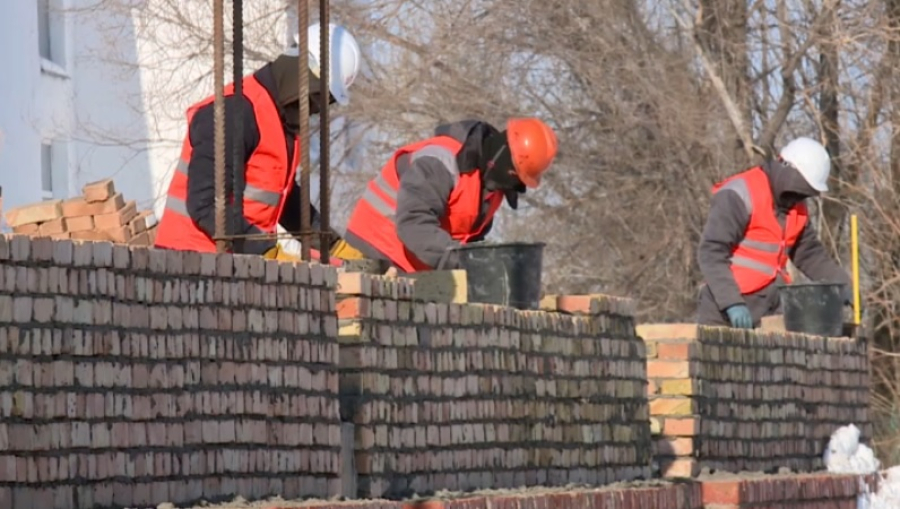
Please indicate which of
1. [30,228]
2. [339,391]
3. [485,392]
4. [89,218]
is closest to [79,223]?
[89,218]

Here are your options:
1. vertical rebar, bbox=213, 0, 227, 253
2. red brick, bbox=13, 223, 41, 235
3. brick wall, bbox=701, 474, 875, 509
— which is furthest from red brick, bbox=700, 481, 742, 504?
red brick, bbox=13, 223, 41, 235

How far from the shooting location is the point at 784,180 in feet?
35.9

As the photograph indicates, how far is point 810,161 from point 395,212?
11.2 ft

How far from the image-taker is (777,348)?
10445 millimetres

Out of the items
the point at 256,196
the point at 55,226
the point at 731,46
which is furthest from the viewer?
the point at 731,46

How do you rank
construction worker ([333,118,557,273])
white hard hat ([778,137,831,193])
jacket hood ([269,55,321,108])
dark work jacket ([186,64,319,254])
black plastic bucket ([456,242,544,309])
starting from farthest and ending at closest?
white hard hat ([778,137,831,193]) < construction worker ([333,118,557,273]) < black plastic bucket ([456,242,544,309]) < jacket hood ([269,55,321,108]) < dark work jacket ([186,64,319,254])

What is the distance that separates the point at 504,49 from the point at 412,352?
11.4 meters

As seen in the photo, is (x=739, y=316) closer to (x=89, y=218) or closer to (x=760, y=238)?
(x=760, y=238)

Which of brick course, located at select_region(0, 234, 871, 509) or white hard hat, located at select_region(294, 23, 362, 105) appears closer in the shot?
brick course, located at select_region(0, 234, 871, 509)

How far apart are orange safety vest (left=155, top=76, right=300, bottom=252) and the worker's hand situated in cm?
351

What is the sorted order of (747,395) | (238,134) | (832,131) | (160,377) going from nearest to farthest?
(160,377) → (238,134) → (747,395) → (832,131)

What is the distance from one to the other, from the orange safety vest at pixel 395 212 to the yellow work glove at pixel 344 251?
0.42ft

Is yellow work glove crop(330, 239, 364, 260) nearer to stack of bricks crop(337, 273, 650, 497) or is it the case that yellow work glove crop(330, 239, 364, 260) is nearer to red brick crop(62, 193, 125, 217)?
stack of bricks crop(337, 273, 650, 497)

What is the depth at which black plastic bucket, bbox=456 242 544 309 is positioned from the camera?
7832mm
